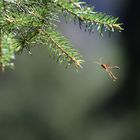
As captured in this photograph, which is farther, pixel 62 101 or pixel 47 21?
pixel 62 101

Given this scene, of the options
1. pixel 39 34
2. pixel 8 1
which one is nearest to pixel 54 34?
pixel 39 34

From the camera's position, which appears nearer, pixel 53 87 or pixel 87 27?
pixel 87 27

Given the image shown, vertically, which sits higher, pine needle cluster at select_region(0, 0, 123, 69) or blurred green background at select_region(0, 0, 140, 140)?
pine needle cluster at select_region(0, 0, 123, 69)

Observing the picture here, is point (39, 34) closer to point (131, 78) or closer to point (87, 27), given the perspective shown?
point (87, 27)

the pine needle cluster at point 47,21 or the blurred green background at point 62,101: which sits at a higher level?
the pine needle cluster at point 47,21

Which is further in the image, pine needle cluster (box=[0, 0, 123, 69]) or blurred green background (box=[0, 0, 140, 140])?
blurred green background (box=[0, 0, 140, 140])
